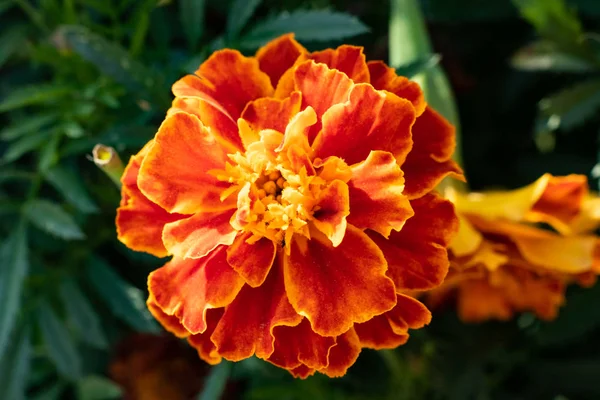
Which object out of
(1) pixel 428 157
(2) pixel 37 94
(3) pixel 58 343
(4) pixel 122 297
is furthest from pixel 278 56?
(3) pixel 58 343

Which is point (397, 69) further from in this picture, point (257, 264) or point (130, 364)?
point (130, 364)

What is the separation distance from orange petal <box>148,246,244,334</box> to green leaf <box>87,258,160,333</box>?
0.27 meters

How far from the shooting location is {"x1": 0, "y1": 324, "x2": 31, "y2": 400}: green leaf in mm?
885

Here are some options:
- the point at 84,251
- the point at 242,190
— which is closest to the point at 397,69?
the point at 242,190

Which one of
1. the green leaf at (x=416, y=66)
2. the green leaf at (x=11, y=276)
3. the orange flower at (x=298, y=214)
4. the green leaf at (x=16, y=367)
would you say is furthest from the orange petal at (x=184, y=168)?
the green leaf at (x=16, y=367)

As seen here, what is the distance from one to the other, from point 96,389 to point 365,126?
0.63m

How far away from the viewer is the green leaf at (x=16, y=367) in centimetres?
88

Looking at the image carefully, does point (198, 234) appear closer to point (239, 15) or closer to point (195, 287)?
point (195, 287)

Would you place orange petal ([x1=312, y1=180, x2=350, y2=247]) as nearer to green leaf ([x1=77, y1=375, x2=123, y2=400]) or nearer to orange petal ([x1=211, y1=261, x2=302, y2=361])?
orange petal ([x1=211, y1=261, x2=302, y2=361])

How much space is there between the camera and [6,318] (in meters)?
0.79

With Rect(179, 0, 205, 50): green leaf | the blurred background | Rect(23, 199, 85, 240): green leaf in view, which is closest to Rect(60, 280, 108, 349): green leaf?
the blurred background

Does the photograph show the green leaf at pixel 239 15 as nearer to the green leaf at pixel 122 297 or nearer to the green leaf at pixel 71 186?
the green leaf at pixel 71 186

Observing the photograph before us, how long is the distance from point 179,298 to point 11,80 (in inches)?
23.4

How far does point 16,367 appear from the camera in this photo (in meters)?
0.89
